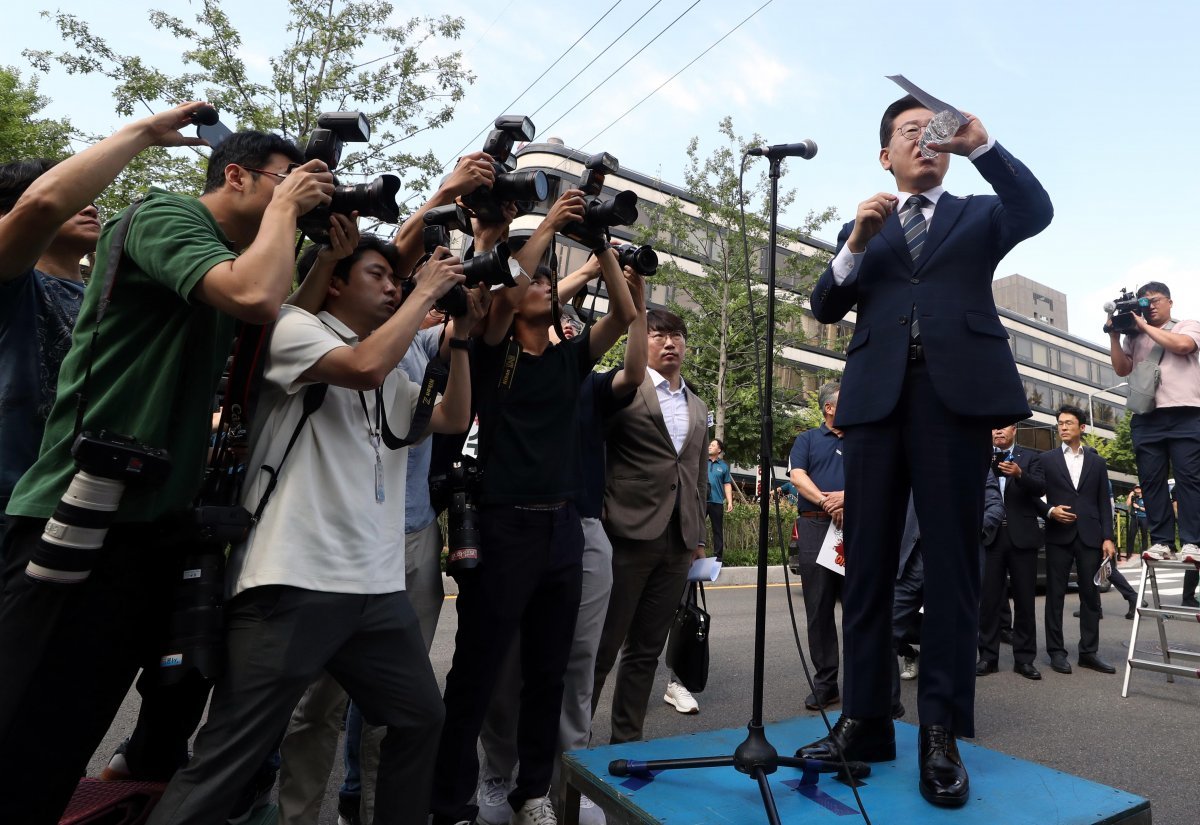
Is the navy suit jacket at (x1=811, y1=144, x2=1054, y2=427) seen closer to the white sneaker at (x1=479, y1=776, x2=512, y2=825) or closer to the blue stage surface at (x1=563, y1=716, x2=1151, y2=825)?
the blue stage surface at (x1=563, y1=716, x2=1151, y2=825)

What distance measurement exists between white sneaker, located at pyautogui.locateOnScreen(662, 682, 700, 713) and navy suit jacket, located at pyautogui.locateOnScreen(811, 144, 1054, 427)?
2.63 m

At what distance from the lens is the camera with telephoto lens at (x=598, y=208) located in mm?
2787

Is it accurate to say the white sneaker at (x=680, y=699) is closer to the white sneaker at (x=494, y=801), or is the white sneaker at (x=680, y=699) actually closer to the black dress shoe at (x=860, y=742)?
the white sneaker at (x=494, y=801)

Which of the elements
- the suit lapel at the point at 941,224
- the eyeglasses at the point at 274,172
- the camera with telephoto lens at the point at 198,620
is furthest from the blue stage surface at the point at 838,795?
the eyeglasses at the point at 274,172

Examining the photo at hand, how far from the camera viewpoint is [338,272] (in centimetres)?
239

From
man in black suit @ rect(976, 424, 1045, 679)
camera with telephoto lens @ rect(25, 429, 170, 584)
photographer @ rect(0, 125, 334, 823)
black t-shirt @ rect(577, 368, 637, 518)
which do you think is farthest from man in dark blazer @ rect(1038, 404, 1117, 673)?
camera with telephoto lens @ rect(25, 429, 170, 584)

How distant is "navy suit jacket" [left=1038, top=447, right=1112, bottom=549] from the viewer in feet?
21.1

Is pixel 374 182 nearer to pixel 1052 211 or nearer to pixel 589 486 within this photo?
pixel 589 486

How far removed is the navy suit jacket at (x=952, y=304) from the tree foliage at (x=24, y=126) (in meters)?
14.5

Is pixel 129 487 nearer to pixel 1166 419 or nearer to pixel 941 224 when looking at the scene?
pixel 941 224

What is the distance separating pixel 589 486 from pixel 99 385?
6.44 ft

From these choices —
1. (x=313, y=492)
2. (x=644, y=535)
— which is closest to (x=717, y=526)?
(x=644, y=535)

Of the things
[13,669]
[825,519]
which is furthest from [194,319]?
[825,519]

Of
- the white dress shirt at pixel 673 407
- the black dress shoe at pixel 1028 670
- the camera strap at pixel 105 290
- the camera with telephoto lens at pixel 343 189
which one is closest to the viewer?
the camera strap at pixel 105 290
